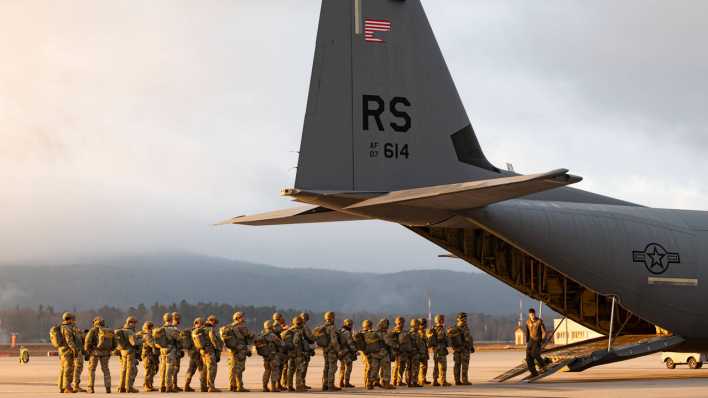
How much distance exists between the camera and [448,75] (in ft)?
67.6

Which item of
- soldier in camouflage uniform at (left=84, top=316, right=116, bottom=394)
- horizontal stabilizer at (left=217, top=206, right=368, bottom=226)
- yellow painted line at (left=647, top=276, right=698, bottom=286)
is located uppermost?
horizontal stabilizer at (left=217, top=206, right=368, bottom=226)

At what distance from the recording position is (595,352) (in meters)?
21.0

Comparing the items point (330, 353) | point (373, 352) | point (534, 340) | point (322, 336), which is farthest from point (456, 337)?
point (322, 336)

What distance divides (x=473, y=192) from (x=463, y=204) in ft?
4.57

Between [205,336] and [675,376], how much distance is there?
40.6 ft

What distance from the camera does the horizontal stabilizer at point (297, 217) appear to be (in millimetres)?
20391

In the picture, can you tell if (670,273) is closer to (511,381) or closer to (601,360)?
(601,360)

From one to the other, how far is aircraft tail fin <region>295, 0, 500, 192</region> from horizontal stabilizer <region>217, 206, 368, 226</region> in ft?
4.85

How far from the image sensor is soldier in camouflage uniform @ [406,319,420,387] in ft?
68.1

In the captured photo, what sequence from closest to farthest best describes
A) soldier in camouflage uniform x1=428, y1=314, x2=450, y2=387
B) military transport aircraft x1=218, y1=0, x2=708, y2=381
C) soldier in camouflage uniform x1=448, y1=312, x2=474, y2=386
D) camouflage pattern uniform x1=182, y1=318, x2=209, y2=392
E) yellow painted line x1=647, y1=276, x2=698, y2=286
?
military transport aircraft x1=218, y1=0, x2=708, y2=381 → camouflage pattern uniform x1=182, y1=318, x2=209, y2=392 → soldier in camouflage uniform x1=428, y1=314, x2=450, y2=387 → soldier in camouflage uniform x1=448, y1=312, x2=474, y2=386 → yellow painted line x1=647, y1=276, x2=698, y2=286

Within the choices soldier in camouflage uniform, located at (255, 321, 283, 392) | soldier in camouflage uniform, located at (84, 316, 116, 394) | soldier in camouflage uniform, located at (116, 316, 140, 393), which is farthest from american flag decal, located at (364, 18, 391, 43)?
soldier in camouflage uniform, located at (84, 316, 116, 394)

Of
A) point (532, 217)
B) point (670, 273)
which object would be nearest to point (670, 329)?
point (670, 273)

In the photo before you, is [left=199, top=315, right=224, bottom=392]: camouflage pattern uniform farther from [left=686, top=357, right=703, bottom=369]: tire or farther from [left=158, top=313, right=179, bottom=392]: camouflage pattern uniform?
[left=686, top=357, right=703, bottom=369]: tire

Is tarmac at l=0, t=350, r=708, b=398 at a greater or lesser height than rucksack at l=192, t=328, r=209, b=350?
lesser
